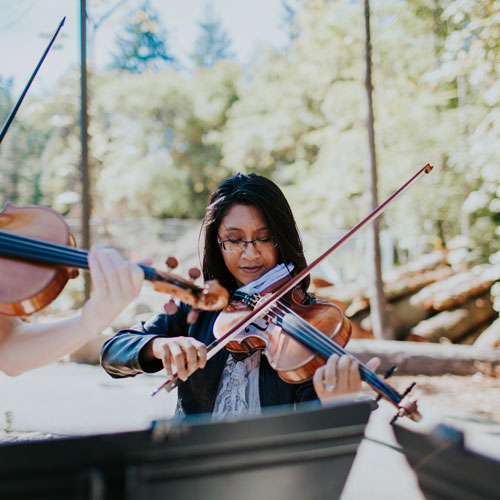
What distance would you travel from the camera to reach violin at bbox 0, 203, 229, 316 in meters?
1.20

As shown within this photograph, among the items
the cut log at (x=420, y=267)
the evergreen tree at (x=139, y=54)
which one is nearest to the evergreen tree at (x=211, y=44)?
the evergreen tree at (x=139, y=54)

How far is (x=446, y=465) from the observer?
1325 millimetres

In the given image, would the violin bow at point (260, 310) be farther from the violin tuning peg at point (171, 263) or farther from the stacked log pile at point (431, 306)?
the stacked log pile at point (431, 306)

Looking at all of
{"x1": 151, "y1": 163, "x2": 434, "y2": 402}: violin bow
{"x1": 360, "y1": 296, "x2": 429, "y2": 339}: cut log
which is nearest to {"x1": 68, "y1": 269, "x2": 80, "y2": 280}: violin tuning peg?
{"x1": 151, "y1": 163, "x2": 434, "y2": 402}: violin bow

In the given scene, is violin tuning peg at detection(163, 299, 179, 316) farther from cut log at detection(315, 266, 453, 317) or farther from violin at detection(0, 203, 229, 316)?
cut log at detection(315, 266, 453, 317)

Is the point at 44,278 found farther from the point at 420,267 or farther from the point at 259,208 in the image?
the point at 420,267

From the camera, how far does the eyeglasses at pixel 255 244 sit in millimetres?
1591

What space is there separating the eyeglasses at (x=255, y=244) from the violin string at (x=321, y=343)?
0.54 feet

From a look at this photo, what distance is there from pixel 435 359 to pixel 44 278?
3828 mm

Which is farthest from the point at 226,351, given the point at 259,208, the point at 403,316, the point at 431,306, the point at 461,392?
the point at 431,306

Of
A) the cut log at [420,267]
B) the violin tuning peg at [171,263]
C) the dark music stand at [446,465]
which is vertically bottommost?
the dark music stand at [446,465]

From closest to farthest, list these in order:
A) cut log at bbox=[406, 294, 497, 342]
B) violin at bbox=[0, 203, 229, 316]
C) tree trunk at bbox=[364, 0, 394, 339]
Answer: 1. violin at bbox=[0, 203, 229, 316]
2. tree trunk at bbox=[364, 0, 394, 339]
3. cut log at bbox=[406, 294, 497, 342]

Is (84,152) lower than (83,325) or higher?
higher

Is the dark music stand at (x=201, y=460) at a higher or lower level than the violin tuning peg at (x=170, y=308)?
lower
